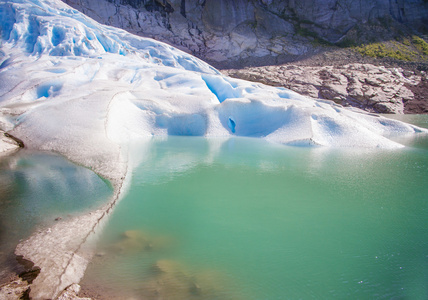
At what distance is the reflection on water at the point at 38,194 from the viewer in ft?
10.6


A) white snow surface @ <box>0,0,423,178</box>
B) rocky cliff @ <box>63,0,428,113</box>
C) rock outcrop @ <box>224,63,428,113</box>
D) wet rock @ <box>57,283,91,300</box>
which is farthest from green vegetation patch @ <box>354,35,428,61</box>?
wet rock @ <box>57,283,91,300</box>

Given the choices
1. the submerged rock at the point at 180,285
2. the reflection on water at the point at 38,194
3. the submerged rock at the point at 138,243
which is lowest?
the reflection on water at the point at 38,194

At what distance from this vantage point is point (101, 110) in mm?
8172

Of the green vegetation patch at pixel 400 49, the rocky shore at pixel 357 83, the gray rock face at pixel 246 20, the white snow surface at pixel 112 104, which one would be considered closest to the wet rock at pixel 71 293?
the white snow surface at pixel 112 104

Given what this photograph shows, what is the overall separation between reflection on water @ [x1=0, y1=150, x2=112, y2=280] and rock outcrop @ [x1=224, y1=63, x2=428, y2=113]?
69.1ft

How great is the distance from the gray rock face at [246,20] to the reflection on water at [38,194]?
25349 millimetres

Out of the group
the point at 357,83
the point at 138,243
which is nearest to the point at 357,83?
the point at 357,83

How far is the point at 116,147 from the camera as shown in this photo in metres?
6.39

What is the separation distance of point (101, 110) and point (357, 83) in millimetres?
22939

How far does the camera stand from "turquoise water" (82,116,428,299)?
250 cm

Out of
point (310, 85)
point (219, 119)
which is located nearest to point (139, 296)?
point (219, 119)

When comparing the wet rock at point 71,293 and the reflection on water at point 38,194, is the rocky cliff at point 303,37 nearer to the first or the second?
the reflection on water at point 38,194

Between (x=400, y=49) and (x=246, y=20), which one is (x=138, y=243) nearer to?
(x=246, y=20)

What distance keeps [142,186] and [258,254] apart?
2637 mm
